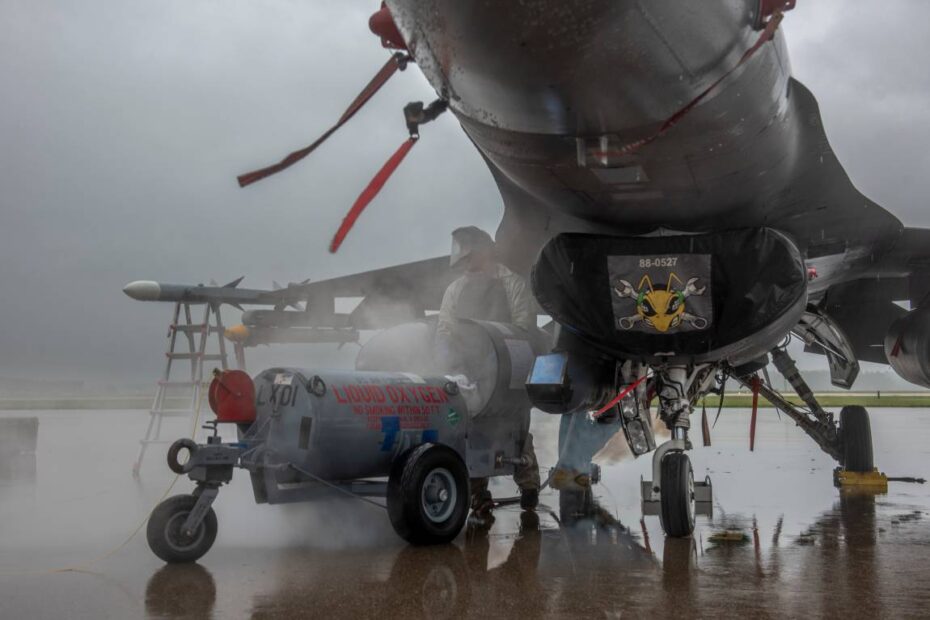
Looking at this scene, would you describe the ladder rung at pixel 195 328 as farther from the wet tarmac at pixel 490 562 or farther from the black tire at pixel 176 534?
the black tire at pixel 176 534

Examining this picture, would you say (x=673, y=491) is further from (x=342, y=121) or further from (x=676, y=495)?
(x=342, y=121)

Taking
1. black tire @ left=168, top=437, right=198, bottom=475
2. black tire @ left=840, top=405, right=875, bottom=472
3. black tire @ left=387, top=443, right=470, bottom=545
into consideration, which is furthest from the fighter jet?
black tire @ left=168, top=437, right=198, bottom=475

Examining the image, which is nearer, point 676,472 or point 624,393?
point 676,472

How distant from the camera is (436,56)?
3475 millimetres

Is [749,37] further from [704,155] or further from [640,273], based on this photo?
[640,273]

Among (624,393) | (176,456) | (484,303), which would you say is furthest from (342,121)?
(484,303)

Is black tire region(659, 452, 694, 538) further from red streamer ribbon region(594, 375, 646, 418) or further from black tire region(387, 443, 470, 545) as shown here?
black tire region(387, 443, 470, 545)

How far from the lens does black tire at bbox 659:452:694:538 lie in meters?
5.75

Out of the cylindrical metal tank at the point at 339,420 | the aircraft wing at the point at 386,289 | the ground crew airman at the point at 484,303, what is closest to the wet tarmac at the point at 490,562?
the ground crew airman at the point at 484,303

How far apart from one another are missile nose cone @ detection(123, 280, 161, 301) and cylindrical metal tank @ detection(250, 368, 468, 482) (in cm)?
465

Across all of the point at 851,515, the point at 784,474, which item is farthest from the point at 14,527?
the point at 784,474

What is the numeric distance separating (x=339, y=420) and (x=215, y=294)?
556 cm

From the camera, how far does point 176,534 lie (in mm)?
5184

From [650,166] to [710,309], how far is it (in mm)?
1435
